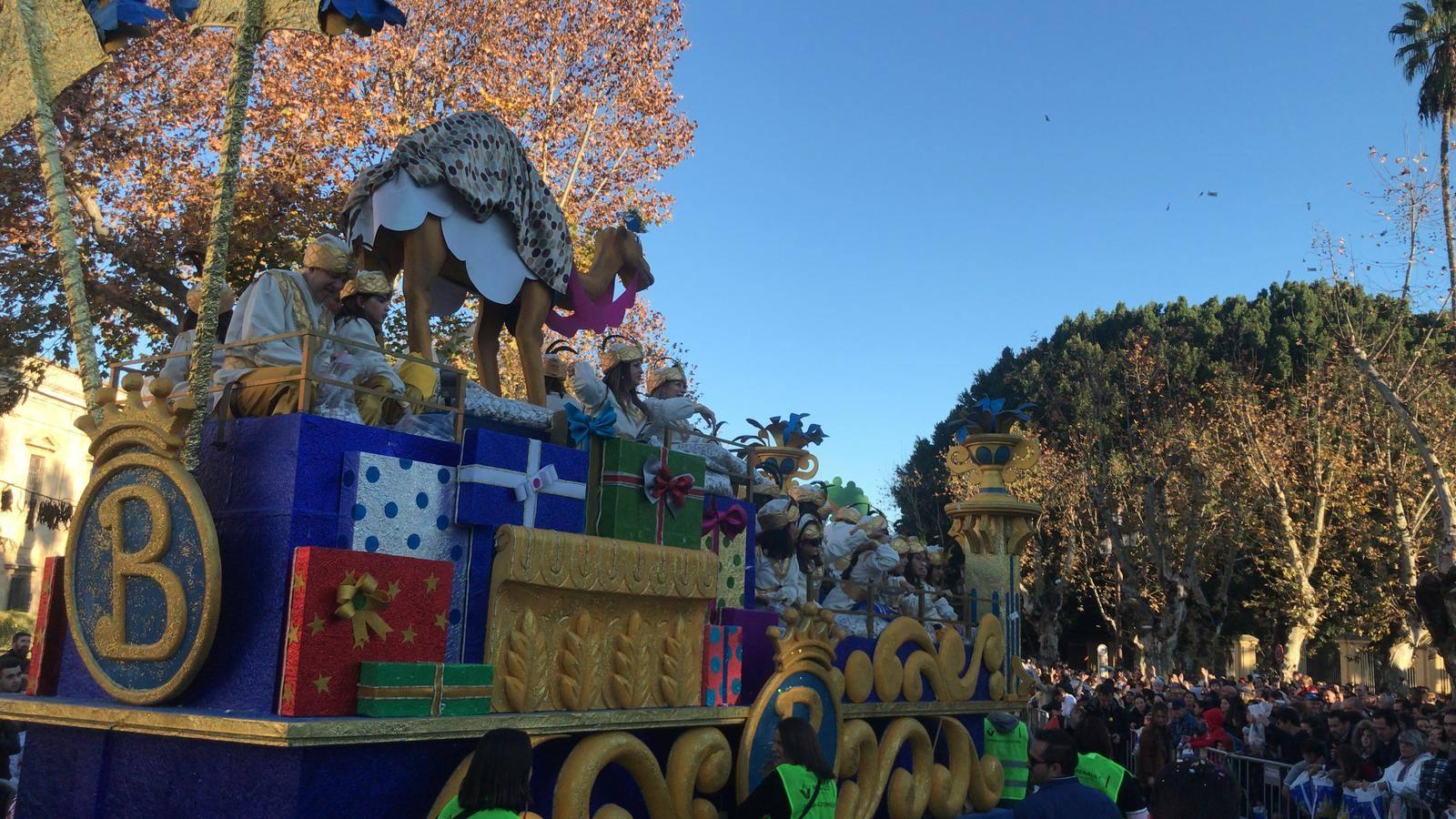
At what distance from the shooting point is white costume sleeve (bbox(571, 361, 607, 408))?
7.73m

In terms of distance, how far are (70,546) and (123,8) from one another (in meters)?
2.74

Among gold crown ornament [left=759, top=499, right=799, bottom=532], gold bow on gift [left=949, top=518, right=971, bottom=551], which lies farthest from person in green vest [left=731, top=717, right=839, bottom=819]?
gold bow on gift [left=949, top=518, right=971, bottom=551]

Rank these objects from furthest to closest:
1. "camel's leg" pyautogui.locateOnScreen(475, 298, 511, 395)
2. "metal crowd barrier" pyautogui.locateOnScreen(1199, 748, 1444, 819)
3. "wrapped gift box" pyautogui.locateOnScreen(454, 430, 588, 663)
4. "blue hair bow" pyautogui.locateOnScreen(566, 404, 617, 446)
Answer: "metal crowd barrier" pyautogui.locateOnScreen(1199, 748, 1444, 819) → "camel's leg" pyautogui.locateOnScreen(475, 298, 511, 395) → "blue hair bow" pyautogui.locateOnScreen(566, 404, 617, 446) → "wrapped gift box" pyautogui.locateOnScreen(454, 430, 588, 663)

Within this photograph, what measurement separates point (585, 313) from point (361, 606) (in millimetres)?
4013

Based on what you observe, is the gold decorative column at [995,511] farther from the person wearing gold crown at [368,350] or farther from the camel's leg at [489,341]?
the person wearing gold crown at [368,350]

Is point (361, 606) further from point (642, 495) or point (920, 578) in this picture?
point (920, 578)

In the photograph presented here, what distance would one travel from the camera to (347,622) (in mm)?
5164

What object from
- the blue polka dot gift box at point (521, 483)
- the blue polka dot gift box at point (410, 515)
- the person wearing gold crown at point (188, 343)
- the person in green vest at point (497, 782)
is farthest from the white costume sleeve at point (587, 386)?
the person in green vest at point (497, 782)

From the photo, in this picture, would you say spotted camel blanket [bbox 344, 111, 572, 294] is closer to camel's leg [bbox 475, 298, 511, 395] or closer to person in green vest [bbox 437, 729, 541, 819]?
camel's leg [bbox 475, 298, 511, 395]

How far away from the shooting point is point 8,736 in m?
8.06

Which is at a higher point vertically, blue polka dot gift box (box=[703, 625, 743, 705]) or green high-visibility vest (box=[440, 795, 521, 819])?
blue polka dot gift box (box=[703, 625, 743, 705])

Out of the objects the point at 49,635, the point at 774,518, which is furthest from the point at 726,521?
the point at 49,635

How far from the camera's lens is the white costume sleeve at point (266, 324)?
19.5ft

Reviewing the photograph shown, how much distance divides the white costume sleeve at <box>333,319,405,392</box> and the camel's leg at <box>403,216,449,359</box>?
505mm
